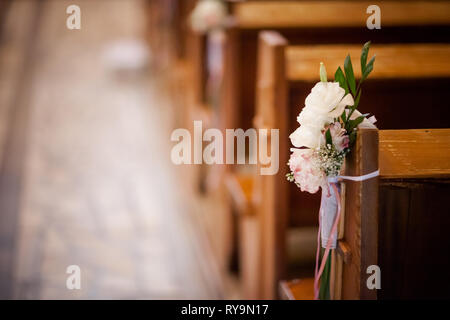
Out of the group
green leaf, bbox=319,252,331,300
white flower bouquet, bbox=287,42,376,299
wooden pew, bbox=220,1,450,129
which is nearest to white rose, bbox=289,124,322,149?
white flower bouquet, bbox=287,42,376,299

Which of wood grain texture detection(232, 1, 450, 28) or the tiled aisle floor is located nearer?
wood grain texture detection(232, 1, 450, 28)

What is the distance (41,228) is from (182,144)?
1.65m

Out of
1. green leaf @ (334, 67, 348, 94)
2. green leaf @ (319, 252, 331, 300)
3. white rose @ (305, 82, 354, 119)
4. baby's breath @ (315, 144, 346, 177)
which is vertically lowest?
green leaf @ (319, 252, 331, 300)

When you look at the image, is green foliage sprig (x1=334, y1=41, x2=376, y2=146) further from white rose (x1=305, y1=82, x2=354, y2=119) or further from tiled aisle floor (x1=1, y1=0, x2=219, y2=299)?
tiled aisle floor (x1=1, y1=0, x2=219, y2=299)

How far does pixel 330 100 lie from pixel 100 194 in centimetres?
287

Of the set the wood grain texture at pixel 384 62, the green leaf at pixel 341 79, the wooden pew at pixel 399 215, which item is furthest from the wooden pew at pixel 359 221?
the wood grain texture at pixel 384 62

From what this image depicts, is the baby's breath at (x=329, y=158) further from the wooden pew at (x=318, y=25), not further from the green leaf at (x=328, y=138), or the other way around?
the wooden pew at (x=318, y=25)

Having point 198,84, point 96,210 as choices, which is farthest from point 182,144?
point 96,210

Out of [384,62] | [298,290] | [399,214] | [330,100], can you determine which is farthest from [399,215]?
[384,62]

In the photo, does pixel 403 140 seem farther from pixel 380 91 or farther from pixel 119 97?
pixel 119 97

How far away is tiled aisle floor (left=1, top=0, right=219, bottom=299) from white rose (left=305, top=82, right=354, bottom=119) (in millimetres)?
1756

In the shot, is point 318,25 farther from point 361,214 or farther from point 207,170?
point 207,170

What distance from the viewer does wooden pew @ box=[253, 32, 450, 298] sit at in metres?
2.19

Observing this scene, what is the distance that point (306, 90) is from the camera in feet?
7.73
